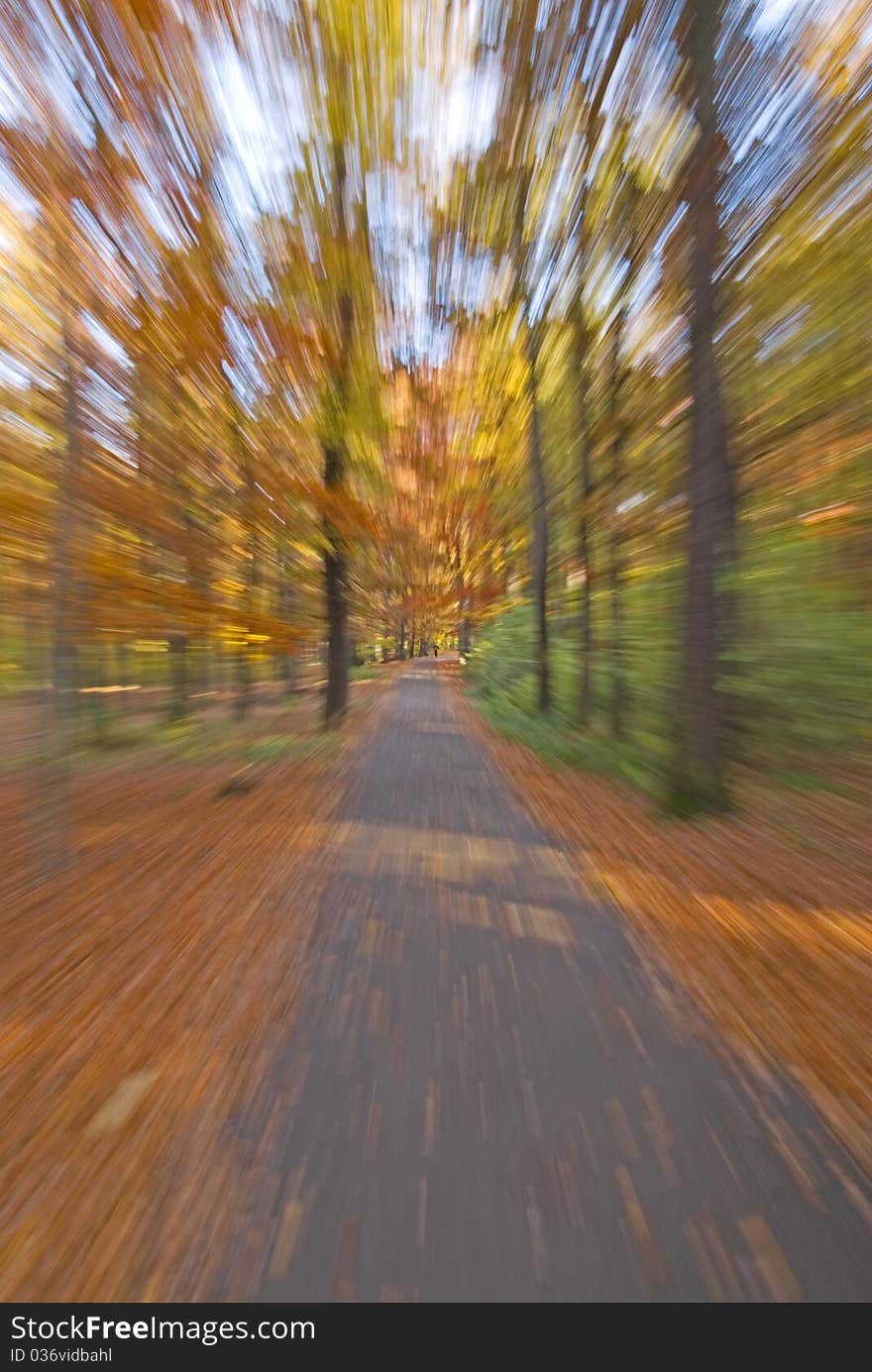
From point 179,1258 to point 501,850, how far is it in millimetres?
3665

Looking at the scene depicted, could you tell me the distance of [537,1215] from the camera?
1678 mm

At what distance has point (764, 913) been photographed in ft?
12.1

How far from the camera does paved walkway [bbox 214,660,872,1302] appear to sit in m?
1.53

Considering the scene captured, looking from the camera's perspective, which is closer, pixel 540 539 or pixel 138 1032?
pixel 138 1032

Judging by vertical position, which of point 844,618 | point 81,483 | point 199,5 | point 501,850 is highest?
point 199,5

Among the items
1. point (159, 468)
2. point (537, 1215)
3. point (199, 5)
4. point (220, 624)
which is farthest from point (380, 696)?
point (537, 1215)

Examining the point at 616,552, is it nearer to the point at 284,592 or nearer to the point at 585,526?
the point at 585,526

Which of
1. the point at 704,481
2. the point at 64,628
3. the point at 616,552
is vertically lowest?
the point at 64,628

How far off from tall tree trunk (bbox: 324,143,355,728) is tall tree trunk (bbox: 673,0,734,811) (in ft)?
14.4

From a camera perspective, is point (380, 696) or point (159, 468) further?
point (380, 696)

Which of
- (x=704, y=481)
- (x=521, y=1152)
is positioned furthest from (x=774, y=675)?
(x=521, y=1152)

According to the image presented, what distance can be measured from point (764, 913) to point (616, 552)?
29.5 feet

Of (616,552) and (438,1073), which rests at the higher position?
(616,552)
